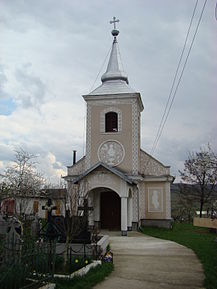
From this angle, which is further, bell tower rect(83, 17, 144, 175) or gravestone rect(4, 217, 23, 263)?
bell tower rect(83, 17, 144, 175)

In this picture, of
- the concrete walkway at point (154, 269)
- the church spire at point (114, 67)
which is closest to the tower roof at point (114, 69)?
the church spire at point (114, 67)

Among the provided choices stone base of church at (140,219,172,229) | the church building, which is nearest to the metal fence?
the church building

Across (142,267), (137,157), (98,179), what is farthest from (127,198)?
(142,267)

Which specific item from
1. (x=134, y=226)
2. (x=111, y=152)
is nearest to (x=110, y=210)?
(x=134, y=226)

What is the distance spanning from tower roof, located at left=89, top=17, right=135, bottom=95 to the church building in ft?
0.25

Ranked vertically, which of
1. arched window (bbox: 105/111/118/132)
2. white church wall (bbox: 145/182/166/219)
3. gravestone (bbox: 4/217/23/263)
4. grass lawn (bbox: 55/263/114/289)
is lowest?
grass lawn (bbox: 55/263/114/289)

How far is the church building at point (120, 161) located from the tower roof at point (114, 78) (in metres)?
0.08

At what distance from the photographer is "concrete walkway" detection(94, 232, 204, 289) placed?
8070mm

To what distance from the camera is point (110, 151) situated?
82.1 feet

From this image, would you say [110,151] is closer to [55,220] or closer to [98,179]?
[98,179]

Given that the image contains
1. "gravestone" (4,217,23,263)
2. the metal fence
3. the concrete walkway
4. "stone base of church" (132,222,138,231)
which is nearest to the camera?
the metal fence

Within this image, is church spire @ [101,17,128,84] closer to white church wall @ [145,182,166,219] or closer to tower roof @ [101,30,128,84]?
tower roof @ [101,30,128,84]

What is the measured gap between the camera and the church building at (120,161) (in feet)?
79.0

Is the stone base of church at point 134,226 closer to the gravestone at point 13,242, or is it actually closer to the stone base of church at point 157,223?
the stone base of church at point 157,223
